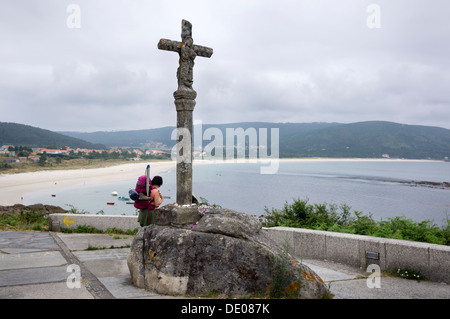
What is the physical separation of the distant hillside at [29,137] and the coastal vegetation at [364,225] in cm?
11224

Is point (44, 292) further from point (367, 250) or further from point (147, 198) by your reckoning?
point (367, 250)

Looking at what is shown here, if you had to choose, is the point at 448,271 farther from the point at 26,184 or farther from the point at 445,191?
the point at 445,191

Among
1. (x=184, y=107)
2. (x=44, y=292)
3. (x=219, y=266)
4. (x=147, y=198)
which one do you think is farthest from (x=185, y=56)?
(x=44, y=292)

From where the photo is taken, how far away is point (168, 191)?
48094 mm

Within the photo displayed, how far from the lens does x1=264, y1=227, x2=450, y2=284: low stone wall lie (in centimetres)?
605

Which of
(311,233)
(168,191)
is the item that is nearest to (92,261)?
(311,233)

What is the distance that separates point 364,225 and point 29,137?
12010 cm

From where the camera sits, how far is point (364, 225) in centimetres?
887

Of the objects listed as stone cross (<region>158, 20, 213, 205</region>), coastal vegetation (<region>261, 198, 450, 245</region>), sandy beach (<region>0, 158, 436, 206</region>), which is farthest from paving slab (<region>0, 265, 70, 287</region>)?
sandy beach (<region>0, 158, 436, 206</region>)

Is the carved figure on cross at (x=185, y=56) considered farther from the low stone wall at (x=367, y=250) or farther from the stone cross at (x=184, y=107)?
the low stone wall at (x=367, y=250)

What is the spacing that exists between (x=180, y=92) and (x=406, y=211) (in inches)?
1427

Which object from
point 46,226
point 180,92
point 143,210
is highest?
point 180,92

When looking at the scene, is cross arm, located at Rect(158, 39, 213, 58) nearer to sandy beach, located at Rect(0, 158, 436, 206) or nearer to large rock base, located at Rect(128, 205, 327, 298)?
large rock base, located at Rect(128, 205, 327, 298)

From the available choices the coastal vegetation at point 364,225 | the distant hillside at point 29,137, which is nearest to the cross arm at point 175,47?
the coastal vegetation at point 364,225
